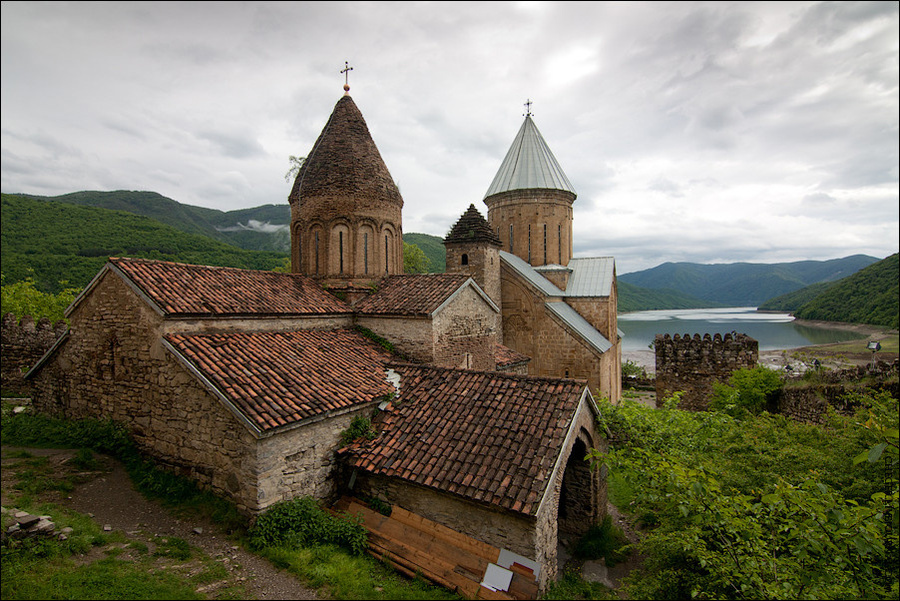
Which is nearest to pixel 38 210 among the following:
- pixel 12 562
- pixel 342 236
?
pixel 342 236

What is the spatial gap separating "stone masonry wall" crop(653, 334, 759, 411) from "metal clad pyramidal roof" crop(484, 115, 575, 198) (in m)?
Answer: 7.86

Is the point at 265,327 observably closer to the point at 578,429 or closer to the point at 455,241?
the point at 578,429

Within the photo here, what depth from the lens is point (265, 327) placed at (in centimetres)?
812

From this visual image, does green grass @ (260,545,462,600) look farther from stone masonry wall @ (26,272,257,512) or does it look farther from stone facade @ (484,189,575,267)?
stone facade @ (484,189,575,267)

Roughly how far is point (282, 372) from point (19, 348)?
11747 mm

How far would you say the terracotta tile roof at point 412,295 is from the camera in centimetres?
927

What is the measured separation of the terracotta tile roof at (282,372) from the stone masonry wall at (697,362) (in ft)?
43.4

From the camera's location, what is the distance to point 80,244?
110 ft

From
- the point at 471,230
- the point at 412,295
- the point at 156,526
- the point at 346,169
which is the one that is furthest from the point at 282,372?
the point at 471,230

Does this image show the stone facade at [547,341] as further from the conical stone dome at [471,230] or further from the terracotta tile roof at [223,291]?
the terracotta tile roof at [223,291]

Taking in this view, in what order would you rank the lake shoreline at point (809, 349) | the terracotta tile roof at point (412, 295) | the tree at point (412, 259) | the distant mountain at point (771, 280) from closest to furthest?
the terracotta tile roof at point (412, 295) < the tree at point (412, 259) < the lake shoreline at point (809, 349) < the distant mountain at point (771, 280)

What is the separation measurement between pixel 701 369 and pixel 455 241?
11363 mm

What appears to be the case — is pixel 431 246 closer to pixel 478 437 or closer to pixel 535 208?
pixel 535 208

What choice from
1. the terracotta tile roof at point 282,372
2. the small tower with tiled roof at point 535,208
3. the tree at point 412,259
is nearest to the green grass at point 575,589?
the terracotta tile roof at point 282,372
